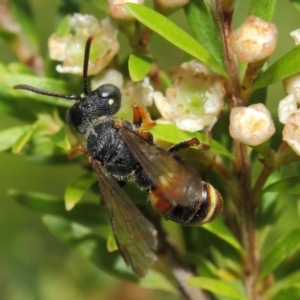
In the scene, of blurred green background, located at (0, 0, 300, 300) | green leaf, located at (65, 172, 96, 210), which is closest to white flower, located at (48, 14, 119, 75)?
green leaf, located at (65, 172, 96, 210)

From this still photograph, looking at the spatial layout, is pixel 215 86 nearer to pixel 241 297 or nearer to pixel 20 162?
pixel 241 297

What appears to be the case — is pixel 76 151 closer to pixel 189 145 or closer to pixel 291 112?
pixel 189 145

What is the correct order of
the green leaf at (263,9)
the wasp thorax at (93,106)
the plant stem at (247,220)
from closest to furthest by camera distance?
the green leaf at (263,9), the plant stem at (247,220), the wasp thorax at (93,106)

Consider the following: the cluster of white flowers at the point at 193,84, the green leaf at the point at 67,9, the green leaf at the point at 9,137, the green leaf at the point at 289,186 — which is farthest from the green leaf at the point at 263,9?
the green leaf at the point at 9,137

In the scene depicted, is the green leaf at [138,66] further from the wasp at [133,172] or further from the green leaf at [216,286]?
the green leaf at [216,286]

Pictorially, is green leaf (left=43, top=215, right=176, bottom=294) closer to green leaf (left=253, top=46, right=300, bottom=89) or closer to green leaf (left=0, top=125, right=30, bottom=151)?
green leaf (left=0, top=125, right=30, bottom=151)

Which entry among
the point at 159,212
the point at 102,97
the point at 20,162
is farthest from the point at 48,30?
the point at 159,212
